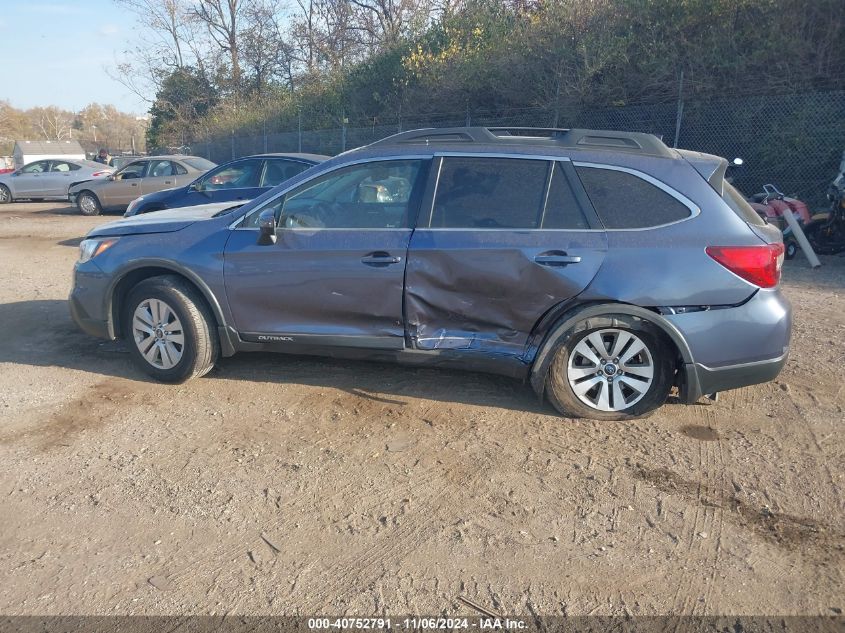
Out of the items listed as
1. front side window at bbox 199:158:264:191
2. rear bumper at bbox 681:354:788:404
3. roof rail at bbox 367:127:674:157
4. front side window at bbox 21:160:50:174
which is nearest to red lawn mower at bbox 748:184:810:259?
roof rail at bbox 367:127:674:157

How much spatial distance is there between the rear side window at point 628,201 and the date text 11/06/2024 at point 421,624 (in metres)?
2.53

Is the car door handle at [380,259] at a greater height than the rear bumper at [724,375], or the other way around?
the car door handle at [380,259]

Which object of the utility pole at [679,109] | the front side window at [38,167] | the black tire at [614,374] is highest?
the utility pole at [679,109]

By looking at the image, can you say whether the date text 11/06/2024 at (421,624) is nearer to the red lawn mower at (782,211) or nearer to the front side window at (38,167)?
the red lawn mower at (782,211)

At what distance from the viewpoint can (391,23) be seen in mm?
28375

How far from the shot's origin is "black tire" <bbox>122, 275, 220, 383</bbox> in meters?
4.82

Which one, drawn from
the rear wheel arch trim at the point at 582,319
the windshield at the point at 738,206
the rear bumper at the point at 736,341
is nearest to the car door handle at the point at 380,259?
the rear wheel arch trim at the point at 582,319

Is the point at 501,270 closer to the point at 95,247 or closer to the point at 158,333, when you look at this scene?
the point at 158,333

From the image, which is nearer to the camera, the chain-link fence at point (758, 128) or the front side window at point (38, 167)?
the chain-link fence at point (758, 128)

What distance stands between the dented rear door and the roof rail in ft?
0.69

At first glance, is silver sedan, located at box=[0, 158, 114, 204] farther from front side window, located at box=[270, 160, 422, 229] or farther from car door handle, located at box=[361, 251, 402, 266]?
car door handle, located at box=[361, 251, 402, 266]

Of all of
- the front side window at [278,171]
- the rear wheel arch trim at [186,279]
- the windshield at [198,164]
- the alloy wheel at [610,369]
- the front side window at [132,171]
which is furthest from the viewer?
the front side window at [132,171]

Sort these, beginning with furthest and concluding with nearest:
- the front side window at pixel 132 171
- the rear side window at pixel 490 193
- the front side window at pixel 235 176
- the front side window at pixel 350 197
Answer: the front side window at pixel 132 171, the front side window at pixel 235 176, the front side window at pixel 350 197, the rear side window at pixel 490 193

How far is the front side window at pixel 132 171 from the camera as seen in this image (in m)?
17.0
